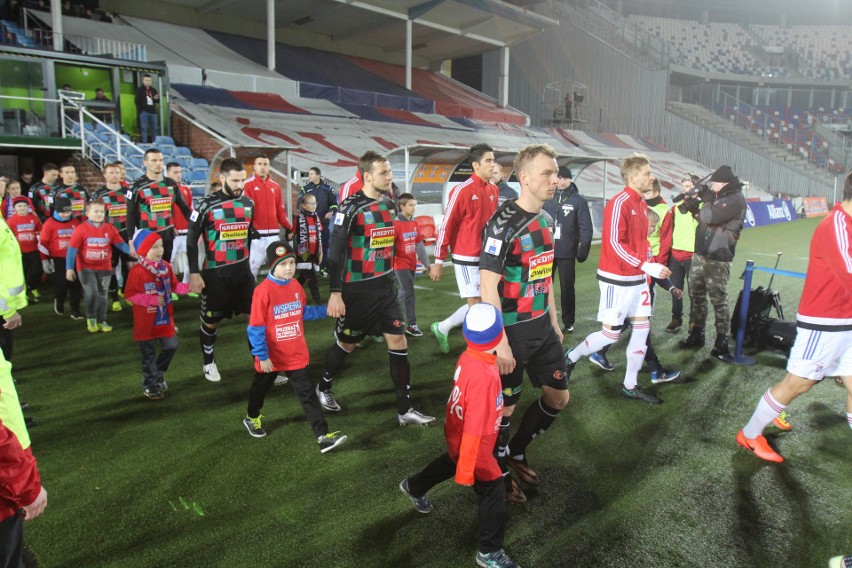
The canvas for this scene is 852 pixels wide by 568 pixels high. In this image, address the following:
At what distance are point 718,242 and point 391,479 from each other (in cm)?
439

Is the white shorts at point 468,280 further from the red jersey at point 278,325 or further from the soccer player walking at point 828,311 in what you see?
the soccer player walking at point 828,311

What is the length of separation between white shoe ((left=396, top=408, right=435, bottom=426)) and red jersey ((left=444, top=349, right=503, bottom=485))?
1.74 metres

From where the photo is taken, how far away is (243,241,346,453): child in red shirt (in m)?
3.83

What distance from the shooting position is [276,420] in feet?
14.7

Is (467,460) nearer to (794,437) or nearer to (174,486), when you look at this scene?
(174,486)

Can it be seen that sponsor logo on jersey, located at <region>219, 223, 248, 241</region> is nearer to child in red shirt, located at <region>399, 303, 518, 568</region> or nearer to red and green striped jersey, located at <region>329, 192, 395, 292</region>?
red and green striped jersey, located at <region>329, 192, 395, 292</region>

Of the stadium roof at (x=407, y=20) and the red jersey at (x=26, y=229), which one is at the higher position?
the stadium roof at (x=407, y=20)

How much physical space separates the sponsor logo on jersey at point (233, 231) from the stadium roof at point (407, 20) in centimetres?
2069

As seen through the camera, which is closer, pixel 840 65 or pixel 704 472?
pixel 704 472

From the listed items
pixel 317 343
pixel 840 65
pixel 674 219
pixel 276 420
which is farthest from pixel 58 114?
pixel 840 65

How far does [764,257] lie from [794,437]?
10.3 metres

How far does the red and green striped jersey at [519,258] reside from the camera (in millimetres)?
3076

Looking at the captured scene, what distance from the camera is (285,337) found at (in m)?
3.95

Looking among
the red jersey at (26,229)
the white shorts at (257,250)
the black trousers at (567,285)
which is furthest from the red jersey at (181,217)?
the black trousers at (567,285)
